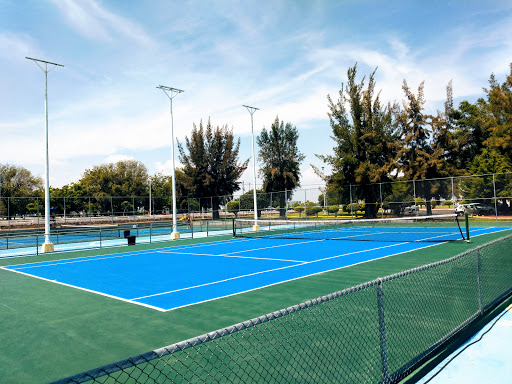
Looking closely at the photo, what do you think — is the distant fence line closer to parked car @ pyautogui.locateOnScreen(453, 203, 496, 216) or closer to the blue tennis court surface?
parked car @ pyautogui.locateOnScreen(453, 203, 496, 216)

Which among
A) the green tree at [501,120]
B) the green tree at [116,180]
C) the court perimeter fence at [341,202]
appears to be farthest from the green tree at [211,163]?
the green tree at [501,120]

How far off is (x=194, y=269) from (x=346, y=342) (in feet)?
29.3

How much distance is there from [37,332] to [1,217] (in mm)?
43582

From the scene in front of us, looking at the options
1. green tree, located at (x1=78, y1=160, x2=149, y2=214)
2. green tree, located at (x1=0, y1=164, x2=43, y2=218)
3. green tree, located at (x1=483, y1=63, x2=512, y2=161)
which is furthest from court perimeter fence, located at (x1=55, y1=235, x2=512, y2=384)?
green tree, located at (x1=0, y1=164, x2=43, y2=218)

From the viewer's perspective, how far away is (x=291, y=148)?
2496 inches

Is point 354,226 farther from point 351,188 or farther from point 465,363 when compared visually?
point 465,363

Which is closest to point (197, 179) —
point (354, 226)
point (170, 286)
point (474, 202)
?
point (354, 226)

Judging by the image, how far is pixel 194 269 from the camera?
14.2 m

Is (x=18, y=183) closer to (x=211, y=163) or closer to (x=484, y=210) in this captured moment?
(x=211, y=163)

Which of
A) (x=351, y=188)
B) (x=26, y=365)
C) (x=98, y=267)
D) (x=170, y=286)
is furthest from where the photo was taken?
(x=351, y=188)

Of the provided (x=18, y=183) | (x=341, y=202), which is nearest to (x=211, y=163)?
Answer: (x=341, y=202)

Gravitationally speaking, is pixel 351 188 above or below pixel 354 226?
above

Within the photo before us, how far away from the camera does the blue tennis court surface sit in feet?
34.3

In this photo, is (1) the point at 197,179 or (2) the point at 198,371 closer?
(2) the point at 198,371
